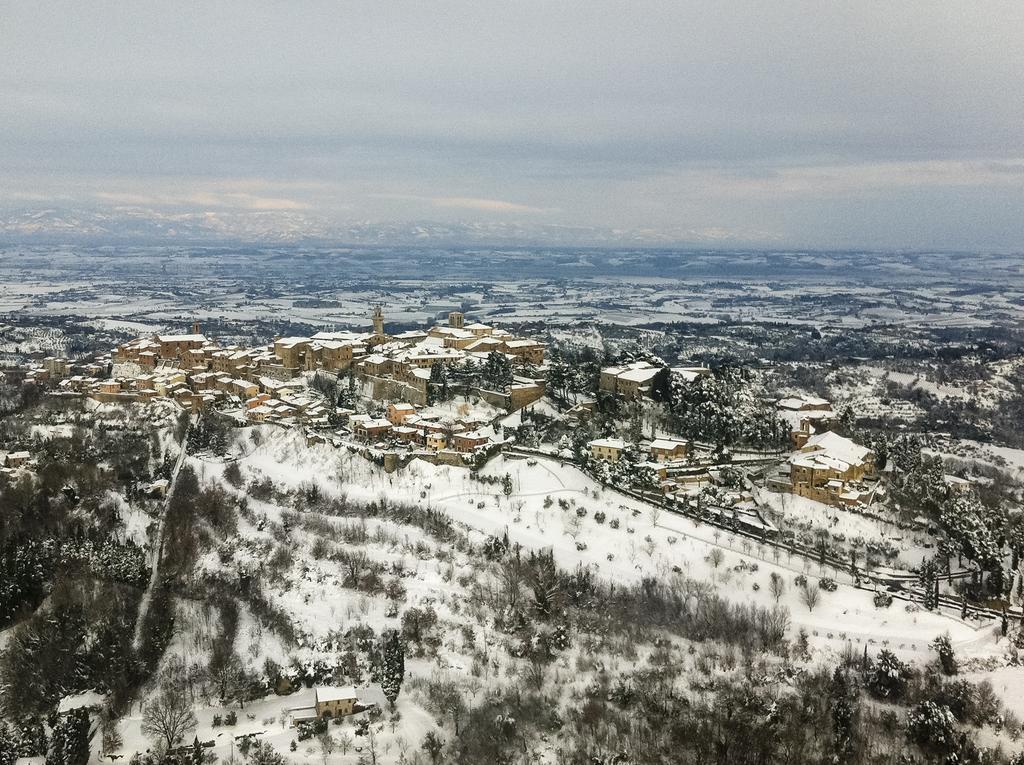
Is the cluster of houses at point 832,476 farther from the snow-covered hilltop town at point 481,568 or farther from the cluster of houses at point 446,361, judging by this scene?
the cluster of houses at point 446,361

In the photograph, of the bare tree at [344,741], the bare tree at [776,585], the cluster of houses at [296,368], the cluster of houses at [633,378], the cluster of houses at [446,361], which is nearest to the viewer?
the bare tree at [344,741]

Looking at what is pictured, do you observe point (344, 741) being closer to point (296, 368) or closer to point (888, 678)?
point (888, 678)

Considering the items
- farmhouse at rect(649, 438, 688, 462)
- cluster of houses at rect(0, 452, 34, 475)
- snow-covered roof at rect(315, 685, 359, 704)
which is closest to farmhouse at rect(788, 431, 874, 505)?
farmhouse at rect(649, 438, 688, 462)

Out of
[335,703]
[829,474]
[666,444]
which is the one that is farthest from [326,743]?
[829,474]

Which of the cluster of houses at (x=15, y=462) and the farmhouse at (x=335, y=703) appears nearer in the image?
the farmhouse at (x=335, y=703)

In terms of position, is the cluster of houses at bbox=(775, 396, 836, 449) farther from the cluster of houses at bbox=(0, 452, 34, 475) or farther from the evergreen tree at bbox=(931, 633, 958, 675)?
Answer: the cluster of houses at bbox=(0, 452, 34, 475)

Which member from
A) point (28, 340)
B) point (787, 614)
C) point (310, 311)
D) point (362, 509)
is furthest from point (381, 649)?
point (310, 311)

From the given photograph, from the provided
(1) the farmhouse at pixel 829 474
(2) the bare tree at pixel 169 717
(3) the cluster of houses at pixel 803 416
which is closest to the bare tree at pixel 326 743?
(2) the bare tree at pixel 169 717
